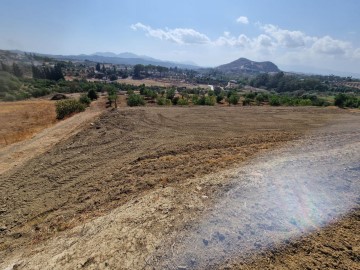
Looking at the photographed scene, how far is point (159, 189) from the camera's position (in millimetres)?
7660

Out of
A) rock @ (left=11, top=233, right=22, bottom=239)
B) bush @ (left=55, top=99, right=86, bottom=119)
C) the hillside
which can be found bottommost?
the hillside

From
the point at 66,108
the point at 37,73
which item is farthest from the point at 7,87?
the point at 37,73

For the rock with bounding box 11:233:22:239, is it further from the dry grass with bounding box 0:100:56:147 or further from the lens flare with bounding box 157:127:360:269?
the dry grass with bounding box 0:100:56:147

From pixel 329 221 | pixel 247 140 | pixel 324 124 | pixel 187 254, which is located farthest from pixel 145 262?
pixel 324 124

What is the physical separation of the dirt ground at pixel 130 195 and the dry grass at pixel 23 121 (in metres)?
10.1

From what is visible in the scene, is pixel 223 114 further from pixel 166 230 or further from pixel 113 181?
pixel 166 230

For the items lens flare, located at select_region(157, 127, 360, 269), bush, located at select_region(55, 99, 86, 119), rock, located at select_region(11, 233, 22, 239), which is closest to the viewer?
lens flare, located at select_region(157, 127, 360, 269)

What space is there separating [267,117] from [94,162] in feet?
38.6

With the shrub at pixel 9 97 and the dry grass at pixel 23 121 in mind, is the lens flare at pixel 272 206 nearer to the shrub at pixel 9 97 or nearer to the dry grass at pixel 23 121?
the dry grass at pixel 23 121

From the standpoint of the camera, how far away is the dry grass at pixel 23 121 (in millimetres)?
22573

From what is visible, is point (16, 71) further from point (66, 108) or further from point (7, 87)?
point (66, 108)

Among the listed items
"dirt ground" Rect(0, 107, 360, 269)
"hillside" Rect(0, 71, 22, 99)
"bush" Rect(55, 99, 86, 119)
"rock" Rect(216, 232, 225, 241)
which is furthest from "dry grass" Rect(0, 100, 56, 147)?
"hillside" Rect(0, 71, 22, 99)

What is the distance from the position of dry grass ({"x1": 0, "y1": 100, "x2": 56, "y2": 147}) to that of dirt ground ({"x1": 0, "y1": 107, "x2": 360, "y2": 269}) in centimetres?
1007

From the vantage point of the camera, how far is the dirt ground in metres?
5.22
